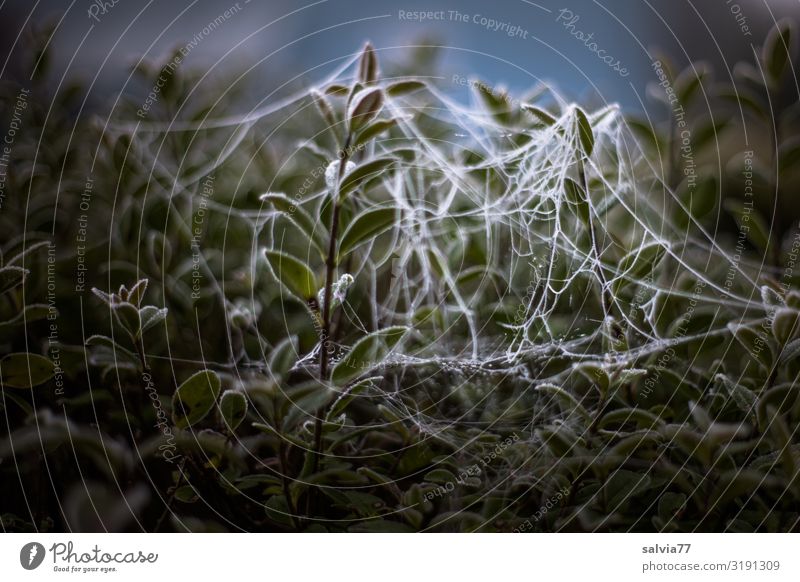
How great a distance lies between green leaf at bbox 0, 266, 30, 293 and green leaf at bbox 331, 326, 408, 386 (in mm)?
230

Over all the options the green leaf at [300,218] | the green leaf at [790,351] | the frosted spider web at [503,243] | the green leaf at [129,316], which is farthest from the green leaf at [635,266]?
the green leaf at [129,316]

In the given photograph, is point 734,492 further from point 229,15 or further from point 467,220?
point 229,15

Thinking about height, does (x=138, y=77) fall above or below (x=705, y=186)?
above

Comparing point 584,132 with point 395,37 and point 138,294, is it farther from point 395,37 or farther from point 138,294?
point 138,294

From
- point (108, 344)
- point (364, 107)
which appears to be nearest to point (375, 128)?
point (364, 107)

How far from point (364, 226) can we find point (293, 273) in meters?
0.05

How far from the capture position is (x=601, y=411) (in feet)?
1.44

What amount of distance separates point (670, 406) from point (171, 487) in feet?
1.14

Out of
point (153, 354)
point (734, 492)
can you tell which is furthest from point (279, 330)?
point (734, 492)

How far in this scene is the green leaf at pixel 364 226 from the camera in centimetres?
41

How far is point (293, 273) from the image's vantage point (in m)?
0.40

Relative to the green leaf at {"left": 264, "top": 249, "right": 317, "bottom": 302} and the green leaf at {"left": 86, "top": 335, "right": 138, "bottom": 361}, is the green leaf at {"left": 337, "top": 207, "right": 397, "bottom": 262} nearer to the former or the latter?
the green leaf at {"left": 264, "top": 249, "right": 317, "bottom": 302}

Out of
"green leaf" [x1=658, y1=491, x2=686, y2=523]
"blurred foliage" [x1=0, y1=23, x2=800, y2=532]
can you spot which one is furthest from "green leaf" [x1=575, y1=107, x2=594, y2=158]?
"green leaf" [x1=658, y1=491, x2=686, y2=523]
